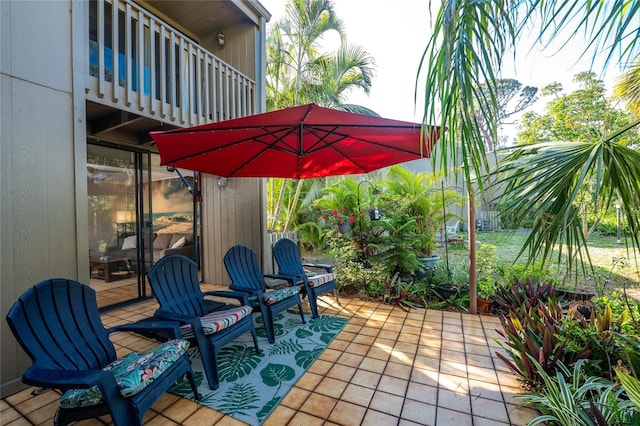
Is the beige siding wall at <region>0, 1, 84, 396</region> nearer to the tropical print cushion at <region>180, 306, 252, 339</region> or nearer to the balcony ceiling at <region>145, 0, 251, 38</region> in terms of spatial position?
the tropical print cushion at <region>180, 306, 252, 339</region>

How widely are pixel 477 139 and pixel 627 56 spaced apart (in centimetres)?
92

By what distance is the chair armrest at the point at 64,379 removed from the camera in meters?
1.44

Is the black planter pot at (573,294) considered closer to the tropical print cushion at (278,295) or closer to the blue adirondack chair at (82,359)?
the tropical print cushion at (278,295)

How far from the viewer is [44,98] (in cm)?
246

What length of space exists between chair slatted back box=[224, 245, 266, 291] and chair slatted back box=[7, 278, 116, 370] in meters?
1.40

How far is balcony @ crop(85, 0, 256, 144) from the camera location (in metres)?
2.99

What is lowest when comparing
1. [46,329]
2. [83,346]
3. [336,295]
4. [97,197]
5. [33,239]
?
[336,295]

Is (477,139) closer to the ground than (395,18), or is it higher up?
closer to the ground

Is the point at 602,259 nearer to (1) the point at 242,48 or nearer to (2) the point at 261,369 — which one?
(2) the point at 261,369

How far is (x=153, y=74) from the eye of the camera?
3.36 metres

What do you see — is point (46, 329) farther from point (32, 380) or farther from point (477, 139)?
point (477, 139)

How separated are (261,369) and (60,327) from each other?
1537mm

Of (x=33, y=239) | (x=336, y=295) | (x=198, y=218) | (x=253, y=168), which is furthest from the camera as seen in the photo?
(x=198, y=218)

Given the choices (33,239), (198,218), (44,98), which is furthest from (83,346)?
(198,218)
